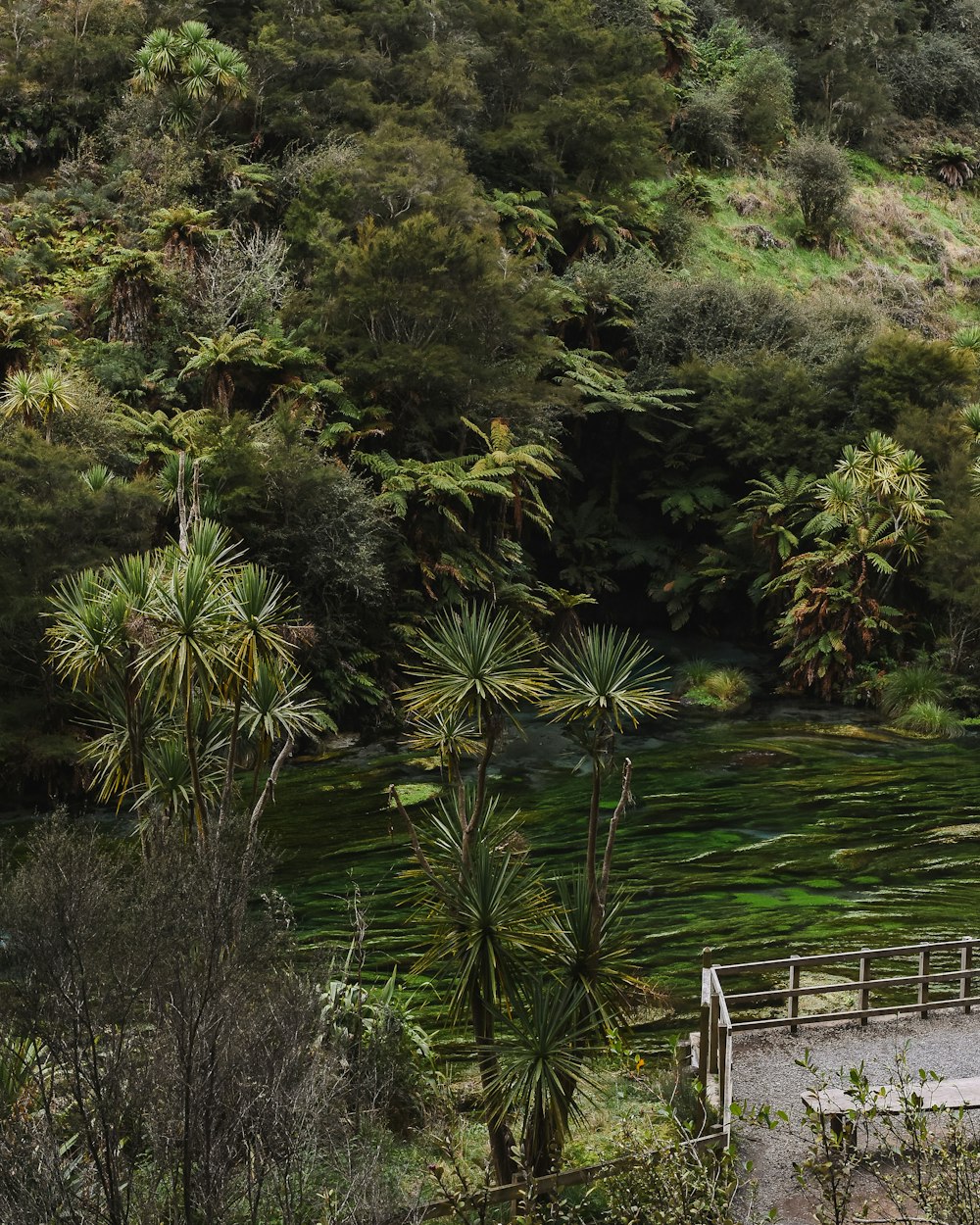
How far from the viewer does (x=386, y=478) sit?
86.0 feet

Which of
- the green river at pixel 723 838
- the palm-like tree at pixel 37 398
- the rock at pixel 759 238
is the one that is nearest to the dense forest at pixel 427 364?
the palm-like tree at pixel 37 398

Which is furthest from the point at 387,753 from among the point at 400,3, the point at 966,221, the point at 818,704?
the point at 966,221

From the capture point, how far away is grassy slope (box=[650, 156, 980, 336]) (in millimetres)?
43125

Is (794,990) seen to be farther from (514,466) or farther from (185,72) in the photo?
(185,72)

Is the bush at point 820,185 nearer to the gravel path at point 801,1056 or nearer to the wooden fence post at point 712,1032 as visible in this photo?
the gravel path at point 801,1056

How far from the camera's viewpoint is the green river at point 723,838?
1474cm

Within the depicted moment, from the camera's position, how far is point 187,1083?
6.53 m

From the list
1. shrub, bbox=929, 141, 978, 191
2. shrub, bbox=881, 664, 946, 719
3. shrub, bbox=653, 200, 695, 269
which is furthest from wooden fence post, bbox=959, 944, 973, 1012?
shrub, bbox=929, 141, 978, 191

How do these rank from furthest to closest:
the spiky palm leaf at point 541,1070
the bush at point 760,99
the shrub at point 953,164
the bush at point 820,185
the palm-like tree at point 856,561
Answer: the shrub at point 953,164 < the bush at point 760,99 < the bush at point 820,185 < the palm-like tree at point 856,561 < the spiky palm leaf at point 541,1070

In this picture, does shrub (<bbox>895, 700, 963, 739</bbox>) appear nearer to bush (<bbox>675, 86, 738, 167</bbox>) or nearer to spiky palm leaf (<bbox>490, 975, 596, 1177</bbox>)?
spiky palm leaf (<bbox>490, 975, 596, 1177</bbox>)

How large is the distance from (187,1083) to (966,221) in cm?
5158

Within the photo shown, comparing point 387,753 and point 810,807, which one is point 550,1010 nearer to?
point 810,807

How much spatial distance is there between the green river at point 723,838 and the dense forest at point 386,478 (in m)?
1.13

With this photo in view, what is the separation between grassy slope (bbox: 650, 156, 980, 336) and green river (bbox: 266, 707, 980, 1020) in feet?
66.7
